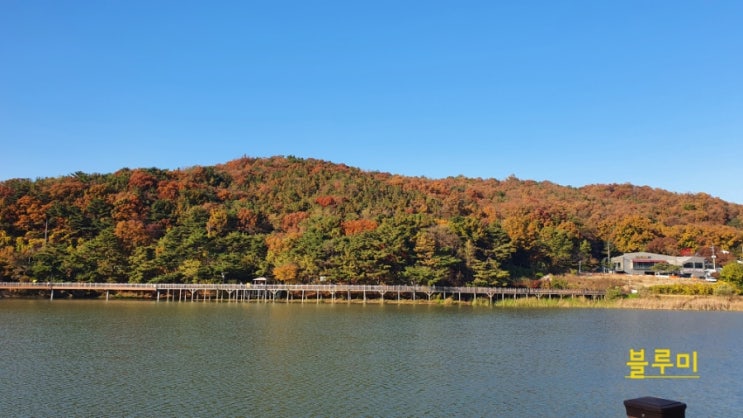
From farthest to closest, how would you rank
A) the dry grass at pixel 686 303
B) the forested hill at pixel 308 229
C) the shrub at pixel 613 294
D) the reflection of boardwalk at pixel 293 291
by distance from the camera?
the forested hill at pixel 308 229, the reflection of boardwalk at pixel 293 291, the shrub at pixel 613 294, the dry grass at pixel 686 303

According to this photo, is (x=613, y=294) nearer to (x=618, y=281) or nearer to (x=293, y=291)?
(x=618, y=281)

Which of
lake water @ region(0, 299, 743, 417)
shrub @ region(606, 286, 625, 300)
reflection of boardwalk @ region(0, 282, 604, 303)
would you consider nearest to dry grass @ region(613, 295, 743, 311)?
shrub @ region(606, 286, 625, 300)

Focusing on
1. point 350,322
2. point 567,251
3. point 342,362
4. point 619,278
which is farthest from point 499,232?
point 342,362

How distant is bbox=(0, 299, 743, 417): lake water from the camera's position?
13.8m

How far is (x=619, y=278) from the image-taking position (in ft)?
199

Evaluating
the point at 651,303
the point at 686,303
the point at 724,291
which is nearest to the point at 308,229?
the point at 651,303

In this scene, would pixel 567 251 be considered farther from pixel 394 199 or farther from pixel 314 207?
pixel 314 207

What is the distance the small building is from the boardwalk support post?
70.0 metres

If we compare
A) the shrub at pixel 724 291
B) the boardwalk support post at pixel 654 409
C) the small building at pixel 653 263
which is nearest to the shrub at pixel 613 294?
the shrub at pixel 724 291

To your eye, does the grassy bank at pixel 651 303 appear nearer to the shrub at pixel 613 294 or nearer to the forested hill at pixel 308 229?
the shrub at pixel 613 294

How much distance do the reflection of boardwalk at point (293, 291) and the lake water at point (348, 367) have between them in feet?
55.4

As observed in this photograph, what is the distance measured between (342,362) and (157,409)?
7.58m

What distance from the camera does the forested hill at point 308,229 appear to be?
52438mm

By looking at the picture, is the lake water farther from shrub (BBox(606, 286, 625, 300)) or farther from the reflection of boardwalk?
the reflection of boardwalk
